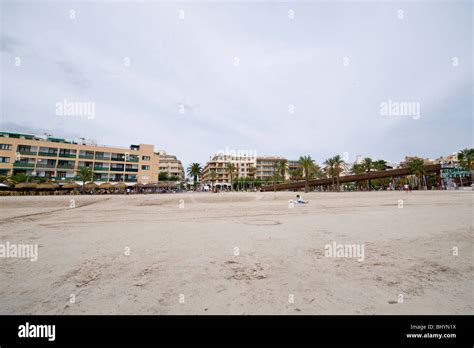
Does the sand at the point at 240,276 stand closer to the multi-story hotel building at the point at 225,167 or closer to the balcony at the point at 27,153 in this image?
the balcony at the point at 27,153

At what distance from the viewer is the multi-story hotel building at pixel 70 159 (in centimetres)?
5891

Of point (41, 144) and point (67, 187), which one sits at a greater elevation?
point (41, 144)

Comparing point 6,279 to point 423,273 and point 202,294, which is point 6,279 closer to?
point 202,294

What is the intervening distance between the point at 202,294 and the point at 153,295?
1010mm

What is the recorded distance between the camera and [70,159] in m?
65.4

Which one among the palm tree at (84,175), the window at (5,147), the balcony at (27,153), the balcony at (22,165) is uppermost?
the window at (5,147)

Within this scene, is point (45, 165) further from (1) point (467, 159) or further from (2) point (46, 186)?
(1) point (467, 159)

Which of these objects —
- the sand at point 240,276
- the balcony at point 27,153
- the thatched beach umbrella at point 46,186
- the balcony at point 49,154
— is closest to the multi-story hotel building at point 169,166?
the balcony at point 49,154

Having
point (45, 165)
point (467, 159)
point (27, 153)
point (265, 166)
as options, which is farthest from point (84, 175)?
point (467, 159)

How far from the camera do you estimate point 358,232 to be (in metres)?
9.83
